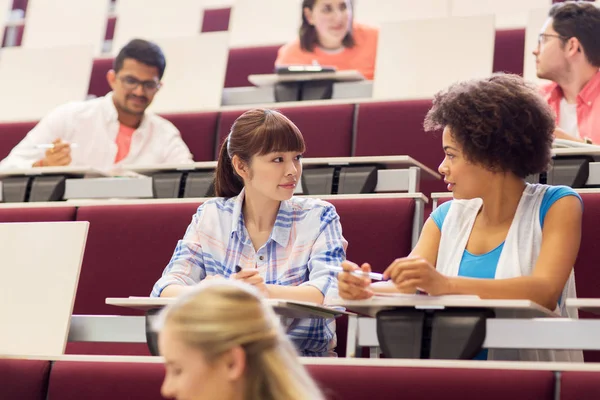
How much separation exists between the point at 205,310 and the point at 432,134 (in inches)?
27.1

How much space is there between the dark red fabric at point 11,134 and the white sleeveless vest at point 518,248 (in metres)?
0.75

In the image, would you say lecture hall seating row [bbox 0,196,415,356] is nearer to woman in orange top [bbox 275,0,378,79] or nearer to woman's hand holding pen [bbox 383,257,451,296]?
woman's hand holding pen [bbox 383,257,451,296]

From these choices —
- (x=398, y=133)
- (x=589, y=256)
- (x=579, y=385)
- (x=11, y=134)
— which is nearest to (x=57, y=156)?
(x=11, y=134)

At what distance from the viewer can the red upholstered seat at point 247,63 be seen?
1477 mm

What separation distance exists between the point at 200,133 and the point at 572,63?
0.44 metres

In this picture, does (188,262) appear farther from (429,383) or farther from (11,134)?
(11,134)

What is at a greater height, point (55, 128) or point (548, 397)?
point (55, 128)

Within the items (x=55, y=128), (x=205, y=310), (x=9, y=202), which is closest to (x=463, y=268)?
(x=205, y=310)

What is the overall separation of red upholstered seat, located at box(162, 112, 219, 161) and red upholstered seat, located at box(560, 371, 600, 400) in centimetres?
74

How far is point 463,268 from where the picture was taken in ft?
2.15

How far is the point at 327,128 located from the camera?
1076 mm

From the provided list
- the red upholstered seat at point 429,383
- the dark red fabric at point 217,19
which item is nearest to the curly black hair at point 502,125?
the red upholstered seat at point 429,383

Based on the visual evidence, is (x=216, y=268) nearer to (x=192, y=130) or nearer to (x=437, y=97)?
(x=437, y=97)

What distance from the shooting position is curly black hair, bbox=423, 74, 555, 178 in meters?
0.64
